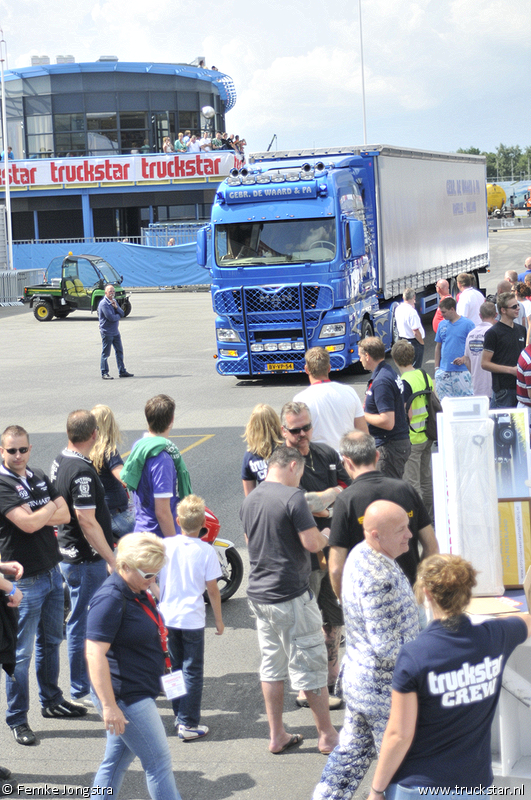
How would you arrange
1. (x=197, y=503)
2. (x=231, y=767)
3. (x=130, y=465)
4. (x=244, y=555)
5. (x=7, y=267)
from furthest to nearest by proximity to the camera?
1. (x=7, y=267)
2. (x=244, y=555)
3. (x=130, y=465)
4. (x=197, y=503)
5. (x=231, y=767)

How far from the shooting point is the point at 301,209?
16.1m

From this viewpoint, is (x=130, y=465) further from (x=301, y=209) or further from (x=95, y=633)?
(x=301, y=209)

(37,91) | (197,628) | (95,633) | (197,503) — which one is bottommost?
(197,628)

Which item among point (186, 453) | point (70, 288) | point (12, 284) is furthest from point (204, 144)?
point (186, 453)

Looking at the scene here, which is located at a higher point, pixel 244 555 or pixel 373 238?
pixel 373 238

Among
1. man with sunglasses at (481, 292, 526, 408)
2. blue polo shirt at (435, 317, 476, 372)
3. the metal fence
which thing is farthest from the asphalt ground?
the metal fence

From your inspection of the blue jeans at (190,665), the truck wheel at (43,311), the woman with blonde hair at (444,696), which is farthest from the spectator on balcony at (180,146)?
the woman with blonde hair at (444,696)

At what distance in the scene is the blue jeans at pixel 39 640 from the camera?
17.6 ft

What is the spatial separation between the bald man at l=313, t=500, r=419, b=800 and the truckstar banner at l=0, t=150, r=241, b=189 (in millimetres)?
42019

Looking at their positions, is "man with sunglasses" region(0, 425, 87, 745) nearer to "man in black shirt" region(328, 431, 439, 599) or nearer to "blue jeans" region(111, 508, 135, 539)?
"blue jeans" region(111, 508, 135, 539)

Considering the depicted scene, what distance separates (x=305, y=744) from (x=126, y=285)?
39892 millimetres

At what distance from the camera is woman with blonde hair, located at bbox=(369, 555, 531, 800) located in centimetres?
323

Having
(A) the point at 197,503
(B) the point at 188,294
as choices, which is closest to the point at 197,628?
(A) the point at 197,503

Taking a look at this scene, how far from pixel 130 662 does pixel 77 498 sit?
1.67 metres
